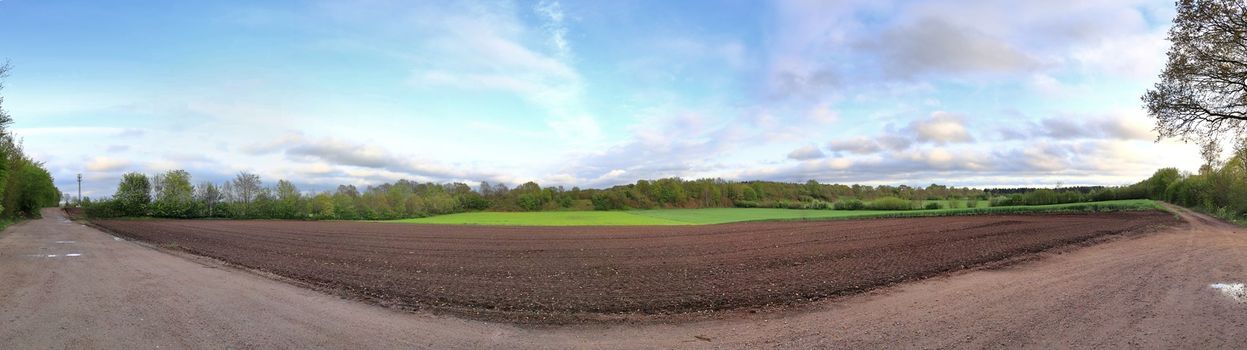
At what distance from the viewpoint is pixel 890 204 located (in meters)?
81.1

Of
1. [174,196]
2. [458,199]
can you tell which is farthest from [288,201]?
[458,199]

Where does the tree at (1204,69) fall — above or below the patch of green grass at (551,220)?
above

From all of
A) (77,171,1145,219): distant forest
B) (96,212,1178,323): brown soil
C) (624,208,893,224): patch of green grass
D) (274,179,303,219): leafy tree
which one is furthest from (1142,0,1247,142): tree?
(274,179,303,219): leafy tree

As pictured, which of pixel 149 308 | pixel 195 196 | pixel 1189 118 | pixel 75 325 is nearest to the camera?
pixel 75 325

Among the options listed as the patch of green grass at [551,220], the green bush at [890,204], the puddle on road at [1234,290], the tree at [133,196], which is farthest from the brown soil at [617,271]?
the tree at [133,196]

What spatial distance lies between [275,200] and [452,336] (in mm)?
83808

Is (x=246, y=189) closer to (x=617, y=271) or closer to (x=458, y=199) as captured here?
(x=458, y=199)

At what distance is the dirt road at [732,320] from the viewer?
22.8 ft

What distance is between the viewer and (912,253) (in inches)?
724

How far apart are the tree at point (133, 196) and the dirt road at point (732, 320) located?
7645 centimetres

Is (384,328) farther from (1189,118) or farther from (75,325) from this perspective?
(1189,118)

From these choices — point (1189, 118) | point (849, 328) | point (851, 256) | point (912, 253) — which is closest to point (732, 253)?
point (851, 256)

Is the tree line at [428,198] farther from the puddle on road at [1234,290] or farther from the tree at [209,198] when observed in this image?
the puddle on road at [1234,290]

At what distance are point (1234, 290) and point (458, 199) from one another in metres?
105
